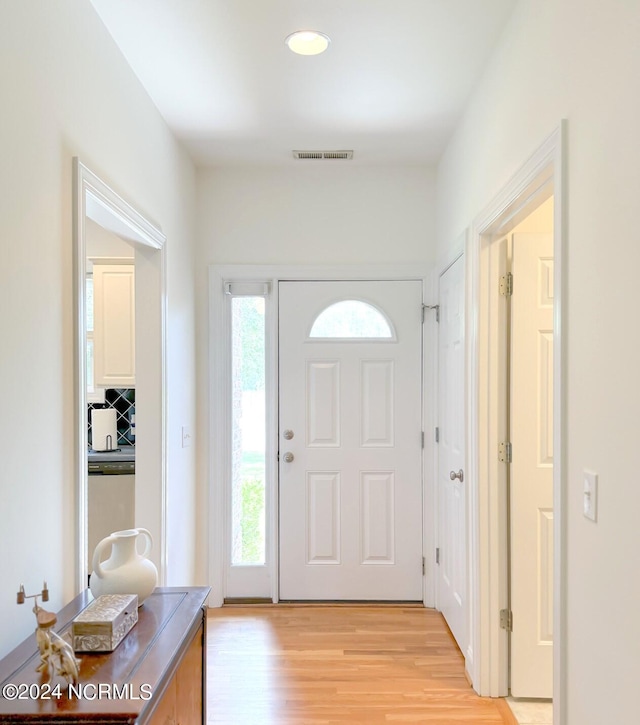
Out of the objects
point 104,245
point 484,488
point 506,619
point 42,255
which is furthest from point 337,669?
point 104,245

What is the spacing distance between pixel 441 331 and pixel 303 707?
1986 mm

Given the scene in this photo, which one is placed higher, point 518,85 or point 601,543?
point 518,85

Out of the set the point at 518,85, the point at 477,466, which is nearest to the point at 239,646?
the point at 477,466

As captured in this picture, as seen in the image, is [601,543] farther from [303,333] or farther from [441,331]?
[303,333]

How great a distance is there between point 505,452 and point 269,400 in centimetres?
154

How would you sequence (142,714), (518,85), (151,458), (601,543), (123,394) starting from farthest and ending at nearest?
1. (123,394)
2. (151,458)
3. (518,85)
4. (601,543)
5. (142,714)

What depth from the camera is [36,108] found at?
1506 millimetres

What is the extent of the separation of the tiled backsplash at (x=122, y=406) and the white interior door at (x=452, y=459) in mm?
2320

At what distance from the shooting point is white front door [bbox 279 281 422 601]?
3404mm

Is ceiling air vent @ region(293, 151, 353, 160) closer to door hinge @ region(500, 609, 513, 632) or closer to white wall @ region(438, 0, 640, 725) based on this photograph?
white wall @ region(438, 0, 640, 725)

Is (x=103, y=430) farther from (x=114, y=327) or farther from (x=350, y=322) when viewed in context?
(x=350, y=322)

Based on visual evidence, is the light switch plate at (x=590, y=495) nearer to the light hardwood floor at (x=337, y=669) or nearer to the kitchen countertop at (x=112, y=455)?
the light hardwood floor at (x=337, y=669)

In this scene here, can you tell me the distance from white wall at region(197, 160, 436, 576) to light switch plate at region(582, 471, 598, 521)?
2.24 m

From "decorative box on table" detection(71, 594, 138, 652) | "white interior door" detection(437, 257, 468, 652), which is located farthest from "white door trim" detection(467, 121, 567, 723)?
"decorative box on table" detection(71, 594, 138, 652)
